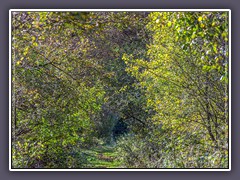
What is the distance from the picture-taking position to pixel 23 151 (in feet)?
21.4

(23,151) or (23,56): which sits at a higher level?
(23,56)

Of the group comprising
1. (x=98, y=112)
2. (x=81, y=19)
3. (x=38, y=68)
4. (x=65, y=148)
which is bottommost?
(x=65, y=148)

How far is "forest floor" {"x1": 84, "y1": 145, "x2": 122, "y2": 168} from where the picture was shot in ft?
20.6

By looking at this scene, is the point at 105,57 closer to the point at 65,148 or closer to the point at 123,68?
the point at 123,68

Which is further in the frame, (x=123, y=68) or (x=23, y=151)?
(x=123, y=68)

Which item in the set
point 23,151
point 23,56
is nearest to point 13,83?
point 23,56

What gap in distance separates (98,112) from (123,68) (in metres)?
0.75

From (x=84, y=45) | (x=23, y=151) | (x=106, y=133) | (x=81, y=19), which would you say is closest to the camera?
(x=81, y=19)

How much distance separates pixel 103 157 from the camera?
6766 mm

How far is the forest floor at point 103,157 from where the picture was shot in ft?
20.6

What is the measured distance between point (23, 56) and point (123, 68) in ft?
5.96

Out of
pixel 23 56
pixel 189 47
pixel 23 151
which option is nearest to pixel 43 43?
pixel 23 56

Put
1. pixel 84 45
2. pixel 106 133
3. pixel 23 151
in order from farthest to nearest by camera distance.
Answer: pixel 106 133 < pixel 84 45 < pixel 23 151

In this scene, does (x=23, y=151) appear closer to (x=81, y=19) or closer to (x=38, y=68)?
(x=38, y=68)
